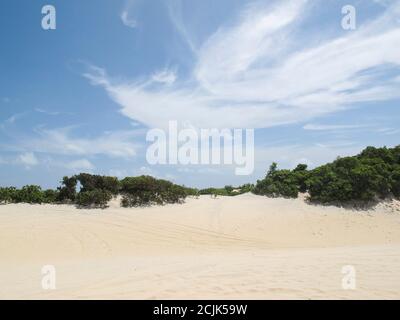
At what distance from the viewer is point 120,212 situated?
14.1 meters

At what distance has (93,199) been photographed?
1450 centimetres

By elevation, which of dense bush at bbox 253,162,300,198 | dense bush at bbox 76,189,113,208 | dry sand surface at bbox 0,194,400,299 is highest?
dense bush at bbox 253,162,300,198

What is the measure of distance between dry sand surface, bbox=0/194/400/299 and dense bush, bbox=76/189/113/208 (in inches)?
21.5

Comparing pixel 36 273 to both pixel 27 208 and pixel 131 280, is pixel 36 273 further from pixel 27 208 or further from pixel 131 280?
pixel 27 208

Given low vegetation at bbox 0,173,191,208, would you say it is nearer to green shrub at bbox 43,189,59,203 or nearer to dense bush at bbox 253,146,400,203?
green shrub at bbox 43,189,59,203

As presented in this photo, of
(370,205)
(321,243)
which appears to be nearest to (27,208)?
(321,243)

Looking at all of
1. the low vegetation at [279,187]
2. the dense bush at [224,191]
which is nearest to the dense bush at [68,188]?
the low vegetation at [279,187]

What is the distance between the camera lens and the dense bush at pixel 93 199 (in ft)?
47.4

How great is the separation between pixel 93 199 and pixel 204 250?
5776 mm

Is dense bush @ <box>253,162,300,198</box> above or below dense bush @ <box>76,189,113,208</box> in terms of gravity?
above

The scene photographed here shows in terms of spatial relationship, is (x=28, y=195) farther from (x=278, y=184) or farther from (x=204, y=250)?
(x=278, y=184)

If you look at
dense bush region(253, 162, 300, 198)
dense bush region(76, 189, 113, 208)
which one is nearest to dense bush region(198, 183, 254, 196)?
dense bush region(253, 162, 300, 198)

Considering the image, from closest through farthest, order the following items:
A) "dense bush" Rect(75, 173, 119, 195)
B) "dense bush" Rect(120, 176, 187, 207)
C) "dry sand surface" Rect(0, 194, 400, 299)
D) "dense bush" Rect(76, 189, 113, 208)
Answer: "dry sand surface" Rect(0, 194, 400, 299) → "dense bush" Rect(76, 189, 113, 208) → "dense bush" Rect(75, 173, 119, 195) → "dense bush" Rect(120, 176, 187, 207)

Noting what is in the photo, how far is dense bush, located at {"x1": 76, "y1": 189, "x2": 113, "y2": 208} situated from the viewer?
14.5 meters
